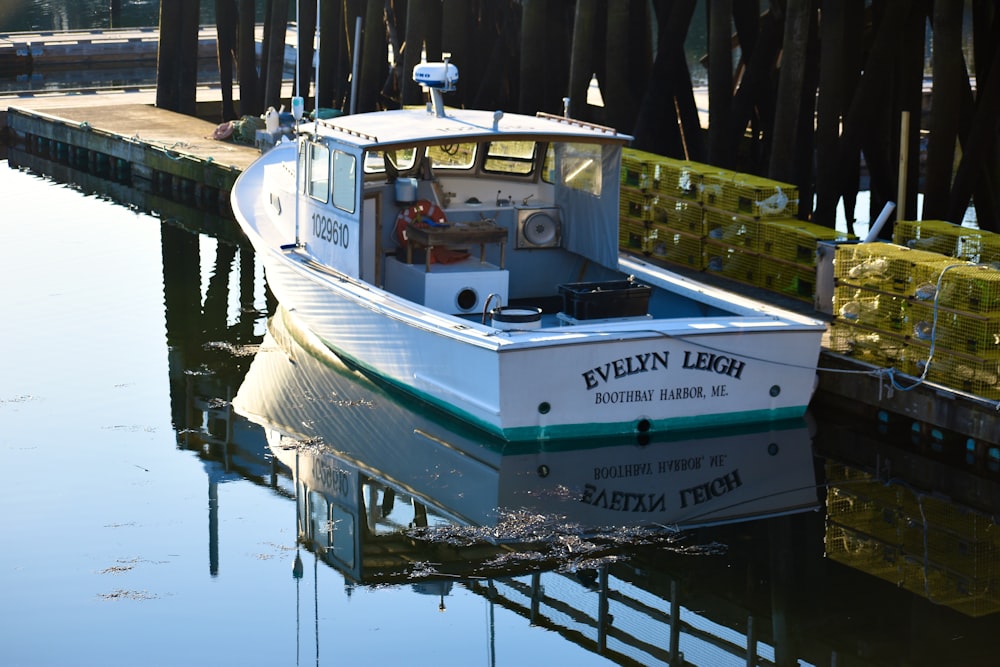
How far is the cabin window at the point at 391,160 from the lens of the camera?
1181 centimetres

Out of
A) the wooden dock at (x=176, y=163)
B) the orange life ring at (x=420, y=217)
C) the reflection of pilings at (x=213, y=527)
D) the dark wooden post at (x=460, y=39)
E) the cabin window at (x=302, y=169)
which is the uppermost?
the dark wooden post at (x=460, y=39)

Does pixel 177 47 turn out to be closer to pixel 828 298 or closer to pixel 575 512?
pixel 828 298

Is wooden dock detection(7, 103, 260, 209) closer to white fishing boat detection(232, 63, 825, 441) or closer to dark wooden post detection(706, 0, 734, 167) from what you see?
white fishing boat detection(232, 63, 825, 441)

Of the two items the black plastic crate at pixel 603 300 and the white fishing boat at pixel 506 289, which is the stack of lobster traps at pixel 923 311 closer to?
the white fishing boat at pixel 506 289

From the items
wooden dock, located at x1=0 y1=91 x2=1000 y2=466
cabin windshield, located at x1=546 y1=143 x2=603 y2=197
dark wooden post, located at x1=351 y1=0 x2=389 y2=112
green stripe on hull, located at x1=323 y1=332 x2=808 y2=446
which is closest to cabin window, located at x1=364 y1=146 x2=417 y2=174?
cabin windshield, located at x1=546 y1=143 x2=603 y2=197

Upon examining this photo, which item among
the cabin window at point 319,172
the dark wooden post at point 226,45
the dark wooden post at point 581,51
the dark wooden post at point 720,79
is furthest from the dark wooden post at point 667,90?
the dark wooden post at point 226,45

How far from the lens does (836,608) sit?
7992mm

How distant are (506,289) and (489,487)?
7.02 feet

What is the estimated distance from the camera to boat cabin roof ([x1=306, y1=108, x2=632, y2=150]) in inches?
436

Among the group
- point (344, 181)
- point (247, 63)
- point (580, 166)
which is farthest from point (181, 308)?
point (247, 63)

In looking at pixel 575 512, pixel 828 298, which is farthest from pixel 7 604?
pixel 828 298

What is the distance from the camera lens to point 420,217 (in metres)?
11.3

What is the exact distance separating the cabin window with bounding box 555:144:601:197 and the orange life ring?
118 centimetres

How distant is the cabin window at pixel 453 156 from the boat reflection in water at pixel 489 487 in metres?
1.97
